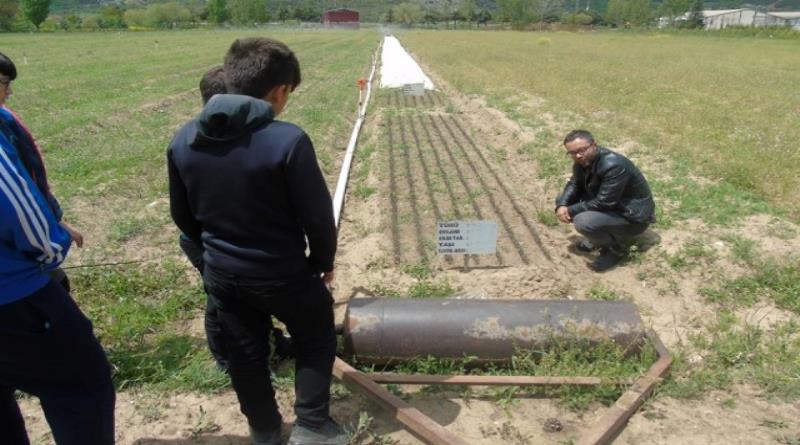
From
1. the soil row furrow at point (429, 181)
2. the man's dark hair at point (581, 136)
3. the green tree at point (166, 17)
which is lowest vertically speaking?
the soil row furrow at point (429, 181)

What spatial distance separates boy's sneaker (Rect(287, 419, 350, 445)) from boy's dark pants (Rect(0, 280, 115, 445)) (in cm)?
69

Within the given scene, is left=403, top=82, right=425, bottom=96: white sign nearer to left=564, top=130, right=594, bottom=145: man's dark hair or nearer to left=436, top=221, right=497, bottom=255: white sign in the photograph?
left=564, top=130, right=594, bottom=145: man's dark hair

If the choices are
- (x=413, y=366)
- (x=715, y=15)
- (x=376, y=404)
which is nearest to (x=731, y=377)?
(x=413, y=366)

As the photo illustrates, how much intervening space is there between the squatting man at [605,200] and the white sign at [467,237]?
0.85m

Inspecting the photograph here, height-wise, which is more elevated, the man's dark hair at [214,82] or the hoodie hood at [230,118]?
the man's dark hair at [214,82]

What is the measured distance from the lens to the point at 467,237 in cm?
397

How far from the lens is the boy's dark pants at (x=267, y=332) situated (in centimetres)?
204

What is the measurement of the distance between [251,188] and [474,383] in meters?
1.57

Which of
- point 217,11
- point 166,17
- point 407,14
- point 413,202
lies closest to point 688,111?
point 413,202

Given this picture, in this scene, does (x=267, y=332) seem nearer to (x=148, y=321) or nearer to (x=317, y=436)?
(x=317, y=436)

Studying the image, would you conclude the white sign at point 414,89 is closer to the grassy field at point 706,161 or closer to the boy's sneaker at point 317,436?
the grassy field at point 706,161

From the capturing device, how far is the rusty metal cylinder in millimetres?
2939

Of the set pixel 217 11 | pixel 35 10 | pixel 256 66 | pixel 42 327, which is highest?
pixel 217 11

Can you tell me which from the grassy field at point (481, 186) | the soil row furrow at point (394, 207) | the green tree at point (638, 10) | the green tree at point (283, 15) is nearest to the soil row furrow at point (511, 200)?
the grassy field at point (481, 186)
